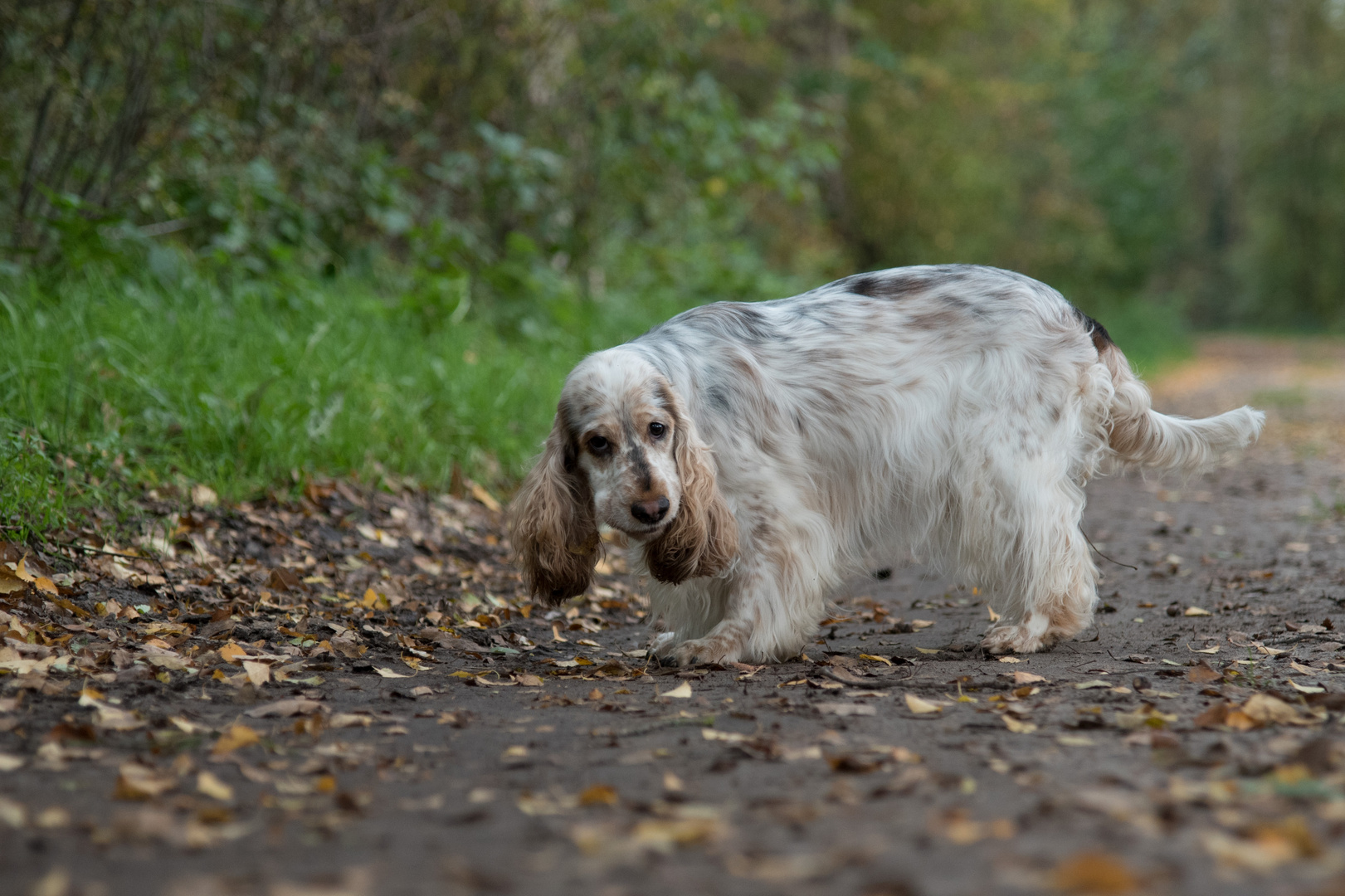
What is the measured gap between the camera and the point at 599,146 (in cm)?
1078

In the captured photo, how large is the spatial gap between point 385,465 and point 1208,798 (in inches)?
190

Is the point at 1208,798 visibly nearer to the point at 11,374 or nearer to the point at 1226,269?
the point at 11,374

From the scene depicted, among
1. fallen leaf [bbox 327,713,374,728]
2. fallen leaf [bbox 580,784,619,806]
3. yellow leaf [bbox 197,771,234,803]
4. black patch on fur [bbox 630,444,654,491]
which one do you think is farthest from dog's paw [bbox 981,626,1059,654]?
yellow leaf [bbox 197,771,234,803]

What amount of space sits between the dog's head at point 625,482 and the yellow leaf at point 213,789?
61.7 inches

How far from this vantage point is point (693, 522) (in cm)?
393

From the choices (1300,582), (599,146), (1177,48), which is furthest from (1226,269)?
(1300,582)

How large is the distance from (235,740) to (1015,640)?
8.62 feet

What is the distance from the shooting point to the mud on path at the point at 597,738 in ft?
7.08

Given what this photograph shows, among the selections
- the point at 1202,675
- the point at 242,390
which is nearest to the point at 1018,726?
the point at 1202,675

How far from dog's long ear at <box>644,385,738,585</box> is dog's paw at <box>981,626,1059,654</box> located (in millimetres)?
997

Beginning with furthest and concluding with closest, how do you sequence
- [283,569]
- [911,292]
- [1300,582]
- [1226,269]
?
[1226,269]
[1300,582]
[283,569]
[911,292]

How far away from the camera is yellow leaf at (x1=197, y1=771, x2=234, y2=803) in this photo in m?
2.60

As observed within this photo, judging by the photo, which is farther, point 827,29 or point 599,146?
point 827,29

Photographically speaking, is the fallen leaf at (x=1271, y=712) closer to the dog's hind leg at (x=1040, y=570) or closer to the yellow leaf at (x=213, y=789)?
the dog's hind leg at (x=1040, y=570)
